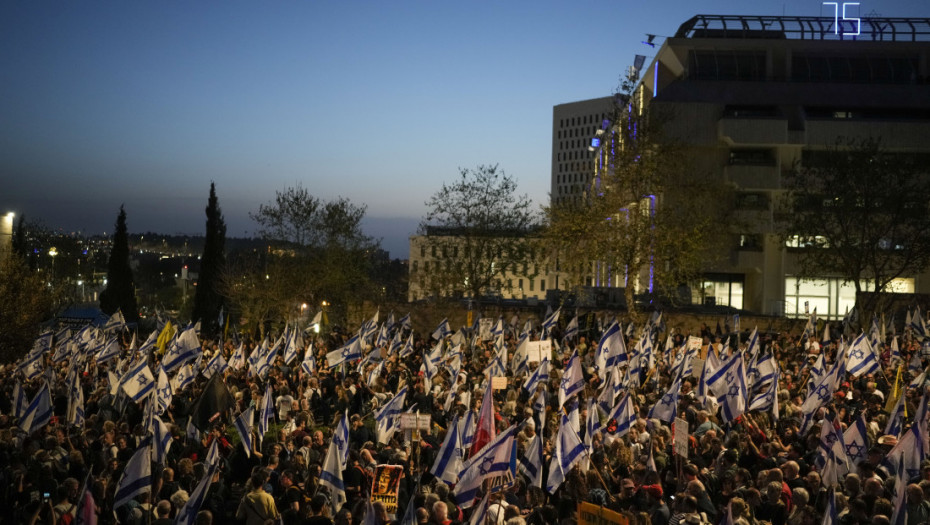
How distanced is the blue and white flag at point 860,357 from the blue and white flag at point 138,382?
14627 millimetres

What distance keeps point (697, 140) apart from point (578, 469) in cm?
4556

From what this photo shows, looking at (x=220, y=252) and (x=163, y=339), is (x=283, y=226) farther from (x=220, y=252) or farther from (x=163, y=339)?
(x=163, y=339)

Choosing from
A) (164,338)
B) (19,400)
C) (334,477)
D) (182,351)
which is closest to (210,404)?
(19,400)

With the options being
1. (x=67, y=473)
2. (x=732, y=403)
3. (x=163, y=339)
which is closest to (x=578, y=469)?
(x=732, y=403)

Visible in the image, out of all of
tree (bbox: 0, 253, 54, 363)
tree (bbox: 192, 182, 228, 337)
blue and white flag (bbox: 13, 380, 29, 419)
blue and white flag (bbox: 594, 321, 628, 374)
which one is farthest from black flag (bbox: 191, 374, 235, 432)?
tree (bbox: 192, 182, 228, 337)

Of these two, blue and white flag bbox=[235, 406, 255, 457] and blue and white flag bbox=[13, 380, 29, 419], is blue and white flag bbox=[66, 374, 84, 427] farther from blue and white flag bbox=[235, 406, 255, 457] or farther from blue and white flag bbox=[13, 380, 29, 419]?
blue and white flag bbox=[235, 406, 255, 457]

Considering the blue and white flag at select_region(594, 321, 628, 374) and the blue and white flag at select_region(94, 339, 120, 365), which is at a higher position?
the blue and white flag at select_region(594, 321, 628, 374)

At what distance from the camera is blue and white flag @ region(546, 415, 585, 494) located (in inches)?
469

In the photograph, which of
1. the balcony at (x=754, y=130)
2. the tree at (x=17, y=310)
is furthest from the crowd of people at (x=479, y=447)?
the balcony at (x=754, y=130)

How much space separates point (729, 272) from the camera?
5734cm

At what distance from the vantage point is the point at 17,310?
2472 centimetres

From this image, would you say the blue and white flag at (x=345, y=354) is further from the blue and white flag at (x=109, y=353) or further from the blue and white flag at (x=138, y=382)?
the blue and white flag at (x=138, y=382)

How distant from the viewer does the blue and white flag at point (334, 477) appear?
11.6 m

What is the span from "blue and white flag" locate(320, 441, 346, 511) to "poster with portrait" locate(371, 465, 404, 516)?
2.08 ft
